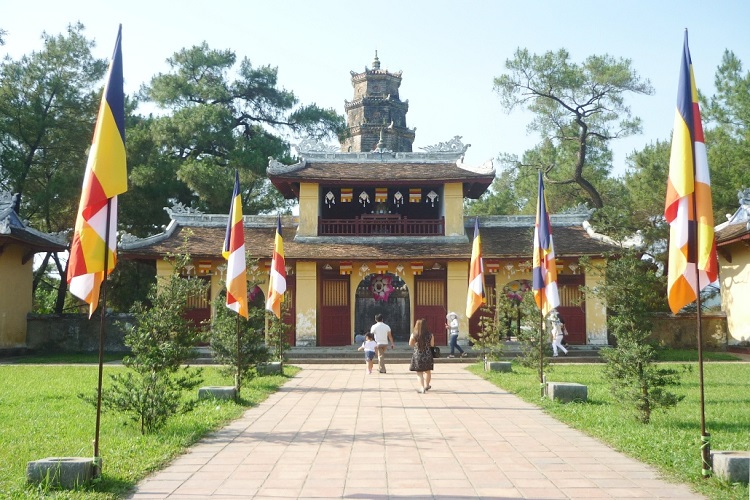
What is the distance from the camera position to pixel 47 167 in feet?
94.9

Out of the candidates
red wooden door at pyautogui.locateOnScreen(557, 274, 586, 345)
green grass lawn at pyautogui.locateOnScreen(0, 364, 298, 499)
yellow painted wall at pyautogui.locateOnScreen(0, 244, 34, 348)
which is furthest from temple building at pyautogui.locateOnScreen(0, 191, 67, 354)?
red wooden door at pyautogui.locateOnScreen(557, 274, 586, 345)

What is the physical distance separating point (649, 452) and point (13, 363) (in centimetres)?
1904

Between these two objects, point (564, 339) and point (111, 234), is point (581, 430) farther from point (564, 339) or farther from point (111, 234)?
point (564, 339)

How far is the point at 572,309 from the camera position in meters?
23.9

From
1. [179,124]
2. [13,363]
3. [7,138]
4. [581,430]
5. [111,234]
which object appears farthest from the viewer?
[179,124]

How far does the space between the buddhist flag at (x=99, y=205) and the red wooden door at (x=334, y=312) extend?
57.0ft

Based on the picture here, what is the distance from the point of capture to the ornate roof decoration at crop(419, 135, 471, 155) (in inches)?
1028

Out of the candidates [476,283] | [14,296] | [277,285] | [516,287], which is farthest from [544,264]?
[14,296]

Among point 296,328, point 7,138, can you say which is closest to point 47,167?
point 7,138

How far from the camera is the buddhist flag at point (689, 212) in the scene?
22.5ft

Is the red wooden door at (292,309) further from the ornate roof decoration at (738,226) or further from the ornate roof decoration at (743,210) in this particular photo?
the ornate roof decoration at (743,210)

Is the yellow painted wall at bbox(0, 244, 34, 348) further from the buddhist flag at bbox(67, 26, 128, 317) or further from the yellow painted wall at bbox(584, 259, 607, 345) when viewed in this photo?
the yellow painted wall at bbox(584, 259, 607, 345)

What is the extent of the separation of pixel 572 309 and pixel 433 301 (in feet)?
15.3

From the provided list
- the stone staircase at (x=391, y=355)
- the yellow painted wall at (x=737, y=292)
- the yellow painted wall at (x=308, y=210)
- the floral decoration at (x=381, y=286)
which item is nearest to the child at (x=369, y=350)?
the stone staircase at (x=391, y=355)
